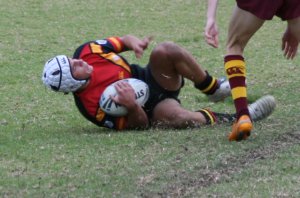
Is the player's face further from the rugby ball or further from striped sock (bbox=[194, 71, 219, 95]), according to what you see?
striped sock (bbox=[194, 71, 219, 95])

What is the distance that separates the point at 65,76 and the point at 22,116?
117cm

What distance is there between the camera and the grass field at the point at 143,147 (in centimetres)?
468

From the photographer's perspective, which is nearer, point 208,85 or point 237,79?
point 237,79

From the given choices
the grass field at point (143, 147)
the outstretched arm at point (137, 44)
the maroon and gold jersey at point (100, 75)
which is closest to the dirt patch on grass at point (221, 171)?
the grass field at point (143, 147)

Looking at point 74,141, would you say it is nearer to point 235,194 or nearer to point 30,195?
point 30,195

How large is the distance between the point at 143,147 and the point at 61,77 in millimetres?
906

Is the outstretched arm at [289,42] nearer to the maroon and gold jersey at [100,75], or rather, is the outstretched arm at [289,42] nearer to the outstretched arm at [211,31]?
the outstretched arm at [211,31]

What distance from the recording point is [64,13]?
13.2m

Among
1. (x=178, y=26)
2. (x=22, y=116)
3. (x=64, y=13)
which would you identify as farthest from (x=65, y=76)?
(x=64, y=13)

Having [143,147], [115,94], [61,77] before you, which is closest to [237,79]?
[143,147]

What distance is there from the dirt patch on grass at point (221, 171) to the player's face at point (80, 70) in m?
1.49

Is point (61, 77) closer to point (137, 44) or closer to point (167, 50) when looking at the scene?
point (137, 44)

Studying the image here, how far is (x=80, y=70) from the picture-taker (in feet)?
20.4

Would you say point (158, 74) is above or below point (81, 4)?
above
